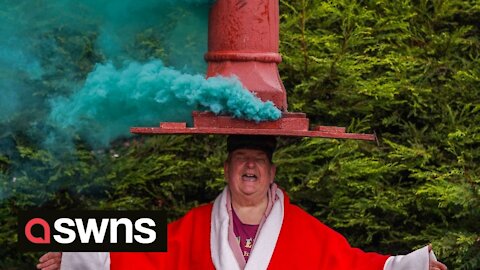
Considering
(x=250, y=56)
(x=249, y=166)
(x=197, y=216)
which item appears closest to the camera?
(x=250, y=56)

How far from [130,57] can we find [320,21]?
5.03 ft

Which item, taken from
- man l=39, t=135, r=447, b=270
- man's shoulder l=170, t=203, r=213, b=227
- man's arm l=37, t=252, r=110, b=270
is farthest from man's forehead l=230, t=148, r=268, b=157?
man's arm l=37, t=252, r=110, b=270

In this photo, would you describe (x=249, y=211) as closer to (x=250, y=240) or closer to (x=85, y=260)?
(x=250, y=240)

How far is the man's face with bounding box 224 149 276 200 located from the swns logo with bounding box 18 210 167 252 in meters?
0.36

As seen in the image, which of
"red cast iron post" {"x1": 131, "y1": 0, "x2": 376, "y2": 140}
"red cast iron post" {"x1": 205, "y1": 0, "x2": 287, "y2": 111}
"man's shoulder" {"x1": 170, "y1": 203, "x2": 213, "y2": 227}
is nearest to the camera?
"red cast iron post" {"x1": 131, "y1": 0, "x2": 376, "y2": 140}

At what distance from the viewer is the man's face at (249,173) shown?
4.21 meters

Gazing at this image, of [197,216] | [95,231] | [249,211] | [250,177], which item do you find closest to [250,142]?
[250,177]

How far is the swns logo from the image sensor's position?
4.23m

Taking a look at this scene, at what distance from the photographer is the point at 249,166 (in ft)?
13.8

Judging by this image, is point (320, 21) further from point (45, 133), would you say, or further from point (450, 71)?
point (45, 133)

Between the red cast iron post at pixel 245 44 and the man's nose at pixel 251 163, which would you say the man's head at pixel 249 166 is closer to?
the man's nose at pixel 251 163

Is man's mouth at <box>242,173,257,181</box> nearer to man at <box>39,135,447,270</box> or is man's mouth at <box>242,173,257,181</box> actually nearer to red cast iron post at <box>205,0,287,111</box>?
man at <box>39,135,447,270</box>

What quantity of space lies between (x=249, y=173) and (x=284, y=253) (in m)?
0.36

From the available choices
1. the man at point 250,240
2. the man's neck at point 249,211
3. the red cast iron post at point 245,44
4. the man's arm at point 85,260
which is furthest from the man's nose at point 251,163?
the man's arm at point 85,260
